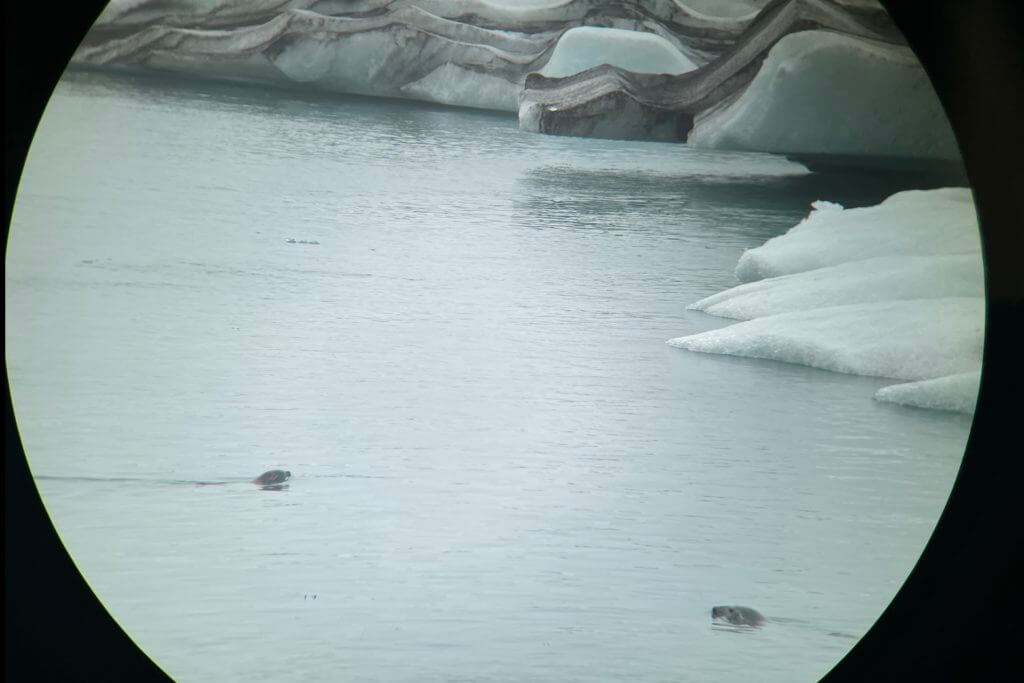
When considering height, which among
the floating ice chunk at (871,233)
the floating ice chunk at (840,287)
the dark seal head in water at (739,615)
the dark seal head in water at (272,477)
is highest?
the floating ice chunk at (871,233)

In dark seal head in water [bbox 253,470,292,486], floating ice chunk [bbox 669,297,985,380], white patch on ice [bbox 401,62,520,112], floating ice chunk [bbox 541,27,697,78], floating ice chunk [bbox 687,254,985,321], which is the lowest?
dark seal head in water [bbox 253,470,292,486]

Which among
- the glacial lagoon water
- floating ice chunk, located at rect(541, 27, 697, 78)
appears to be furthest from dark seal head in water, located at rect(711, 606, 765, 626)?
floating ice chunk, located at rect(541, 27, 697, 78)

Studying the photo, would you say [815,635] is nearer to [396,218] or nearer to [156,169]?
[396,218]

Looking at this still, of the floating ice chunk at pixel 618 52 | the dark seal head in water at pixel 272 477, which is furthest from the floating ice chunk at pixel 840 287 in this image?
the dark seal head in water at pixel 272 477

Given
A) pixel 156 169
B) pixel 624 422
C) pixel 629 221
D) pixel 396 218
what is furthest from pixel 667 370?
pixel 156 169

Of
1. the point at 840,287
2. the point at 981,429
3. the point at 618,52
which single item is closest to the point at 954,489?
the point at 981,429

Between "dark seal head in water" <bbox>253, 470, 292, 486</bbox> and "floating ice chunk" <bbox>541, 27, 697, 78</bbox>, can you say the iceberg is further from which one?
"dark seal head in water" <bbox>253, 470, 292, 486</bbox>

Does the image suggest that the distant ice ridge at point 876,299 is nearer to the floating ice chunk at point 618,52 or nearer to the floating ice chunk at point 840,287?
the floating ice chunk at point 840,287
